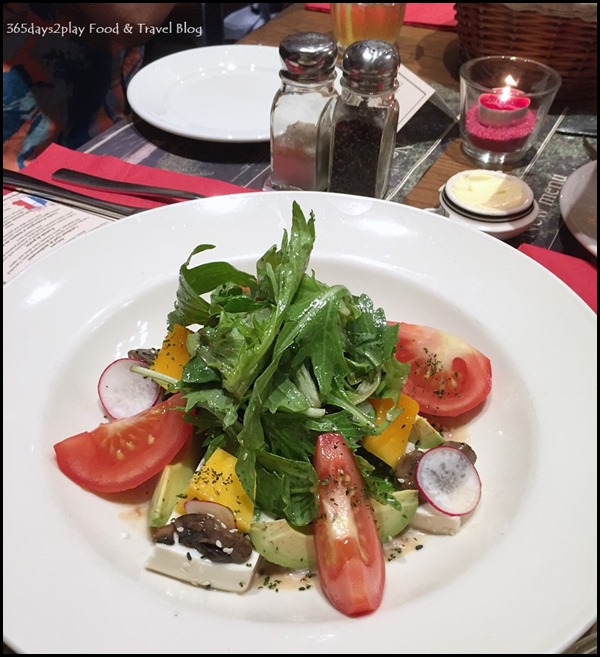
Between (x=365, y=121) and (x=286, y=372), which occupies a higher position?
(x=365, y=121)

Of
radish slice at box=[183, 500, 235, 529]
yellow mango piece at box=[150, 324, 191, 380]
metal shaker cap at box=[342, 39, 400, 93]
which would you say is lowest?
radish slice at box=[183, 500, 235, 529]

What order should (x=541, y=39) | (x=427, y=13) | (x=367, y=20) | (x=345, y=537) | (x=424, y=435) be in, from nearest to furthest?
(x=345, y=537)
(x=424, y=435)
(x=541, y=39)
(x=367, y=20)
(x=427, y=13)

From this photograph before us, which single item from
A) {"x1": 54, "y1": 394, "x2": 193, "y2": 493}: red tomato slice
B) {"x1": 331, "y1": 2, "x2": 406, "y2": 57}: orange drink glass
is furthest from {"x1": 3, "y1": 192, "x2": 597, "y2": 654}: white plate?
{"x1": 331, "y1": 2, "x2": 406, "y2": 57}: orange drink glass

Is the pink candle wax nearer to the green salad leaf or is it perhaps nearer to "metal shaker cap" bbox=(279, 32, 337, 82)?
"metal shaker cap" bbox=(279, 32, 337, 82)

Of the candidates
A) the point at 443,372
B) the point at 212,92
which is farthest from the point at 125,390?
the point at 212,92

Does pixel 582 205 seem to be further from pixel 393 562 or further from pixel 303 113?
pixel 393 562

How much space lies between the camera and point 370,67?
67.7 inches

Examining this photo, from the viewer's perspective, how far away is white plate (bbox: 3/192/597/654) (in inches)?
35.5

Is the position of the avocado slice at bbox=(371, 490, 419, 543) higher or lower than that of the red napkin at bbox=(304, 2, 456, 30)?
lower

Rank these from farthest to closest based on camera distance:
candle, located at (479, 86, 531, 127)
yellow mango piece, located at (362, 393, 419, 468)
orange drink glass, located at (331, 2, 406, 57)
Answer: orange drink glass, located at (331, 2, 406, 57)
candle, located at (479, 86, 531, 127)
yellow mango piece, located at (362, 393, 419, 468)

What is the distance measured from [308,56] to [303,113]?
201 mm

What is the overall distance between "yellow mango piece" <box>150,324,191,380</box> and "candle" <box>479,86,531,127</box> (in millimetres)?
1437

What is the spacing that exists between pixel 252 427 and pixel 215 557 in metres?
0.24

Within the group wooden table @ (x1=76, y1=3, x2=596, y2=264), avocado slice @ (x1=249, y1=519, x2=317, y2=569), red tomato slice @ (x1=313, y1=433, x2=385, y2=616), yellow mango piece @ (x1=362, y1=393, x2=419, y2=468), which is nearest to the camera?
red tomato slice @ (x1=313, y1=433, x2=385, y2=616)
